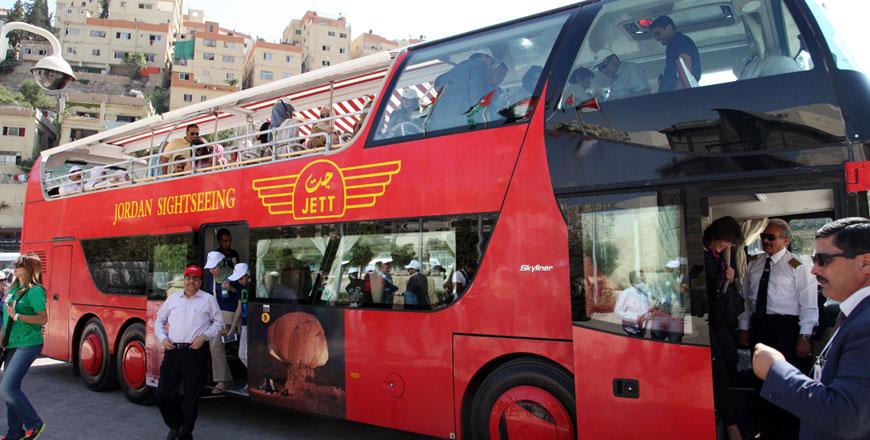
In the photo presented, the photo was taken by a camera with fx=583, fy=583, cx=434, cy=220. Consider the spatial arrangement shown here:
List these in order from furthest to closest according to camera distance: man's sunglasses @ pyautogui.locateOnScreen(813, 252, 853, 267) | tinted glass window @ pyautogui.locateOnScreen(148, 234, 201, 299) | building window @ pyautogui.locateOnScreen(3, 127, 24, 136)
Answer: building window @ pyautogui.locateOnScreen(3, 127, 24, 136)
tinted glass window @ pyautogui.locateOnScreen(148, 234, 201, 299)
man's sunglasses @ pyautogui.locateOnScreen(813, 252, 853, 267)

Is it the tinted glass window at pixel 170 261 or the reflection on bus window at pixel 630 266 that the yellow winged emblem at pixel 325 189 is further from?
the reflection on bus window at pixel 630 266

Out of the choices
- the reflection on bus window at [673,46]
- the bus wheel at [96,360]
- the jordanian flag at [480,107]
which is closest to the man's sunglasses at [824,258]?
the reflection on bus window at [673,46]

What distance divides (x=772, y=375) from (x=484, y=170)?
10.3 ft

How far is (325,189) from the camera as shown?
6086mm

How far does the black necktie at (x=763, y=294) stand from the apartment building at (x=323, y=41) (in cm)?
8805

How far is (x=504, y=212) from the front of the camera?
15.7ft

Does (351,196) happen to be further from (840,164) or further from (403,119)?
(840,164)

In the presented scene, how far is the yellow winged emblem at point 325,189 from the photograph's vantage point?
566 centimetres

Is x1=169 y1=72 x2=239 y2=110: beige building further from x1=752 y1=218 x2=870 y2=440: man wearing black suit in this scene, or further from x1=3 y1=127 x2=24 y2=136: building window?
x1=752 y1=218 x2=870 y2=440: man wearing black suit

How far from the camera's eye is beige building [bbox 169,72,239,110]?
7700cm

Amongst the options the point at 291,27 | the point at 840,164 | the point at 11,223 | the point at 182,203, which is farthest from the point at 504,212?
the point at 291,27

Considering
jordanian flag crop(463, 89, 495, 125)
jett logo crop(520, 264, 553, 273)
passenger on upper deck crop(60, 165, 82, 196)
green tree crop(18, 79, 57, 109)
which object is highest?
green tree crop(18, 79, 57, 109)

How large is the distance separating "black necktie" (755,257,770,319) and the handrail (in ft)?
12.8

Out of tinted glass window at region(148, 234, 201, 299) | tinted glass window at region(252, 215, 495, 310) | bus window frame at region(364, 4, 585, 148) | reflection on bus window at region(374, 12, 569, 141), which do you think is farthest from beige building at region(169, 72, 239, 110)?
reflection on bus window at region(374, 12, 569, 141)
